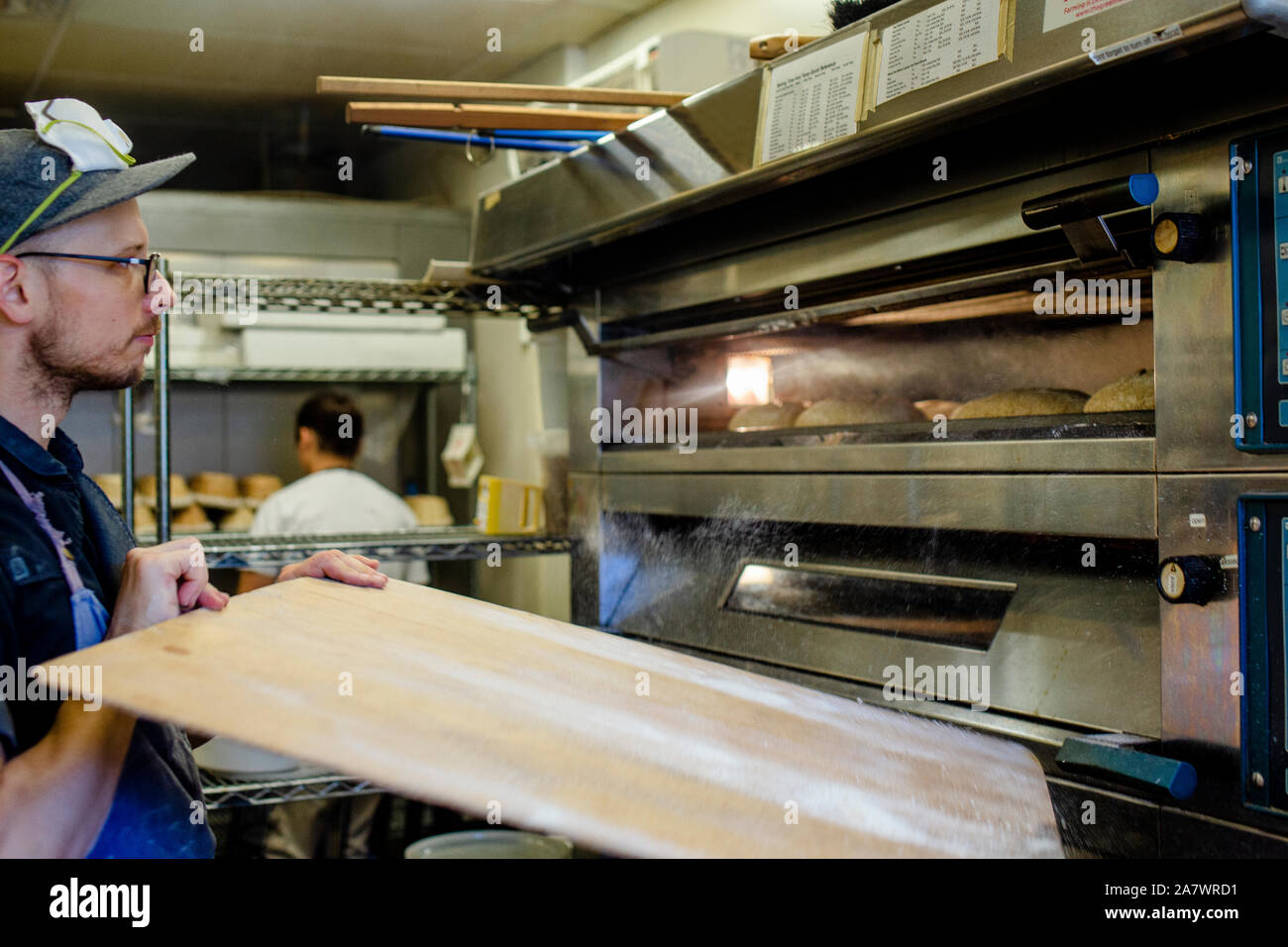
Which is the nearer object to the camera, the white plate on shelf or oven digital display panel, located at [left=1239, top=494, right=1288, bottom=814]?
oven digital display panel, located at [left=1239, top=494, right=1288, bottom=814]

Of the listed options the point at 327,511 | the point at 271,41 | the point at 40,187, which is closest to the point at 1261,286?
the point at 40,187

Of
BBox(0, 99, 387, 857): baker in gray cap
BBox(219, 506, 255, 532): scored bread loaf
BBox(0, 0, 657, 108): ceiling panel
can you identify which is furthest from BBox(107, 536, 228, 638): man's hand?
BBox(219, 506, 255, 532): scored bread loaf

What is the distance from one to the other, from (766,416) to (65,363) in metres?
1.11

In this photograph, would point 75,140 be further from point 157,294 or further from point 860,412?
point 860,412

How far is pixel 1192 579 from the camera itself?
3.44 ft

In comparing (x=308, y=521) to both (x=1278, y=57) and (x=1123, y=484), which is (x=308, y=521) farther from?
(x=1278, y=57)

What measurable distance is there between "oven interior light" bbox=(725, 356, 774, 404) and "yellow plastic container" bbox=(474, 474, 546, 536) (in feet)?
2.26

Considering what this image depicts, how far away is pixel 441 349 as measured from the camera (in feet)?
14.1

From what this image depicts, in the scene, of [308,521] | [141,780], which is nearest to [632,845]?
[141,780]

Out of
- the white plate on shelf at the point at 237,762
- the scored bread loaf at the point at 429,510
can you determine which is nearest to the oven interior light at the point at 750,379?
the white plate on shelf at the point at 237,762

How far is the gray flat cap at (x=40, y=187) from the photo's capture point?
1021mm

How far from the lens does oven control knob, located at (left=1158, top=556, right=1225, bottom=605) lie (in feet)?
3.44

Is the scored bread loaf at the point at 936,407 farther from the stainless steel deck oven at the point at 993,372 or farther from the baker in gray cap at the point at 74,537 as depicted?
the baker in gray cap at the point at 74,537

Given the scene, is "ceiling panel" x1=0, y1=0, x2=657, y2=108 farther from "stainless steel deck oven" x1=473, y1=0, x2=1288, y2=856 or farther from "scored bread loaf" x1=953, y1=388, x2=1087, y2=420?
"scored bread loaf" x1=953, y1=388, x2=1087, y2=420
